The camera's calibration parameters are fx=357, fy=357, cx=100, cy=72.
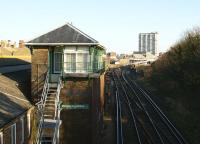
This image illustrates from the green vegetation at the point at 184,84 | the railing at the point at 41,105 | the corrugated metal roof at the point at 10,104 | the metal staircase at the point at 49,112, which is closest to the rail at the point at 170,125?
the green vegetation at the point at 184,84

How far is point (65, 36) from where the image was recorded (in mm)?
20641

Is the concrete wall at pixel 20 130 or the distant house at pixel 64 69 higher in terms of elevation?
the distant house at pixel 64 69

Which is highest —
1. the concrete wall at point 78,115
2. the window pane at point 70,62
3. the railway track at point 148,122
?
the window pane at point 70,62

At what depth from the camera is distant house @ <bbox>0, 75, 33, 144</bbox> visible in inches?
531

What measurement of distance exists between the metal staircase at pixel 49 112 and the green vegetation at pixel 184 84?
12220 millimetres

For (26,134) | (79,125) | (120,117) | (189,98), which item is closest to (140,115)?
(120,117)

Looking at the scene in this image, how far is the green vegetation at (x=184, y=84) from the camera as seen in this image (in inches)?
1257

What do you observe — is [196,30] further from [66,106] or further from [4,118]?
[4,118]

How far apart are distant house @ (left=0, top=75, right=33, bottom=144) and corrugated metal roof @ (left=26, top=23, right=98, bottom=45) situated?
3.30 metres

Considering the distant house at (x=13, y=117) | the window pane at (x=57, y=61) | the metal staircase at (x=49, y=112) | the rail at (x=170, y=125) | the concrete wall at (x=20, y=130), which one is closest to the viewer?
the concrete wall at (x=20, y=130)

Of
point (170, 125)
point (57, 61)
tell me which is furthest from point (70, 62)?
point (170, 125)

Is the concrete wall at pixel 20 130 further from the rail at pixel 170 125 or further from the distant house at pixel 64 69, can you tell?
the rail at pixel 170 125

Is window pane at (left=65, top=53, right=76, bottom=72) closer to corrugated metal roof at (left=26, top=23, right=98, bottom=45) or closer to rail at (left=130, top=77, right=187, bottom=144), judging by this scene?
corrugated metal roof at (left=26, top=23, right=98, bottom=45)

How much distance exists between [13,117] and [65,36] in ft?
24.9
